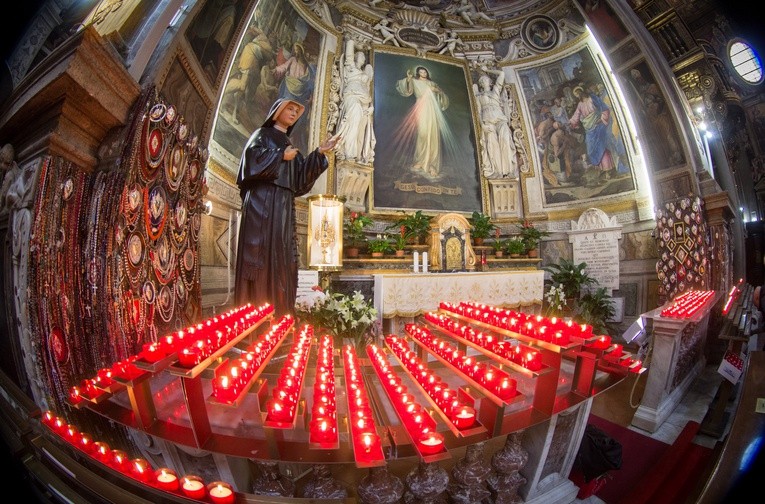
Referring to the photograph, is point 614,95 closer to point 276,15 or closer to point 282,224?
point 276,15

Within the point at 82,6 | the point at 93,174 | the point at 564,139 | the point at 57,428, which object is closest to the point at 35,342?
the point at 57,428

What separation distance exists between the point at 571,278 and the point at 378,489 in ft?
25.7

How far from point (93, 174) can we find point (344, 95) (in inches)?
279

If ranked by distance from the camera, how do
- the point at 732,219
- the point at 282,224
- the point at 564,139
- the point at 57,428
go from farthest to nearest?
the point at 564,139 < the point at 732,219 < the point at 282,224 < the point at 57,428

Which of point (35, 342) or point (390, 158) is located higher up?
point (390, 158)

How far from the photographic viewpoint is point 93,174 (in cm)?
231

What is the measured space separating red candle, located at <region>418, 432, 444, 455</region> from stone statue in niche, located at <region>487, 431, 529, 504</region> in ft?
2.65

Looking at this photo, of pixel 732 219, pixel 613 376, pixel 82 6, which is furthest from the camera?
pixel 732 219

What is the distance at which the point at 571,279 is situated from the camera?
24.5ft

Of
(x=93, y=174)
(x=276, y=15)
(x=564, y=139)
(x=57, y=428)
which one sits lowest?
(x=57, y=428)

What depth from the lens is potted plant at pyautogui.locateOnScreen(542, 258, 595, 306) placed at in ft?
24.3

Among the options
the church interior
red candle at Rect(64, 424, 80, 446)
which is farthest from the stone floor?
red candle at Rect(64, 424, 80, 446)

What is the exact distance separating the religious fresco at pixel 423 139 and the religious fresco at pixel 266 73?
2045mm

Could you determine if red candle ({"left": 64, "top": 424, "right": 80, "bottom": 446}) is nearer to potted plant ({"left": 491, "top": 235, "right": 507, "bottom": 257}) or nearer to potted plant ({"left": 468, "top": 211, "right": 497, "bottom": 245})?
potted plant ({"left": 468, "top": 211, "right": 497, "bottom": 245})
